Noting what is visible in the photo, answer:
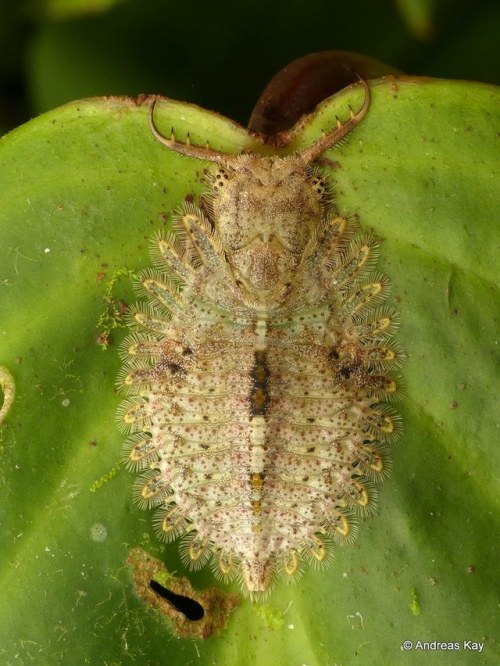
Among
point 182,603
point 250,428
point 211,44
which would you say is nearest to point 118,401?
point 250,428

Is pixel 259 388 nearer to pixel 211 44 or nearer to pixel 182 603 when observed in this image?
pixel 182 603

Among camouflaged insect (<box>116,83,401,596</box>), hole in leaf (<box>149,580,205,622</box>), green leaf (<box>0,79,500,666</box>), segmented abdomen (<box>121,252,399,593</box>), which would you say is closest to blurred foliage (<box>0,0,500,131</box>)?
green leaf (<box>0,79,500,666</box>)

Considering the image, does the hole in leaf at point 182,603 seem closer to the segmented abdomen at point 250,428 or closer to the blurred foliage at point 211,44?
the segmented abdomen at point 250,428

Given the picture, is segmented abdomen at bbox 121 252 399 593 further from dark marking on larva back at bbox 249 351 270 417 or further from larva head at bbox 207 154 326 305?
larva head at bbox 207 154 326 305

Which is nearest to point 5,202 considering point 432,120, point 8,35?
point 8,35

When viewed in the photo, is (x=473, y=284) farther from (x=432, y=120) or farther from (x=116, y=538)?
(x=116, y=538)

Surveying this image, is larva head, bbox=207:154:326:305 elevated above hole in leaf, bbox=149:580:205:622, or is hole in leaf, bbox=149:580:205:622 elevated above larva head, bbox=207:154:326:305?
larva head, bbox=207:154:326:305
